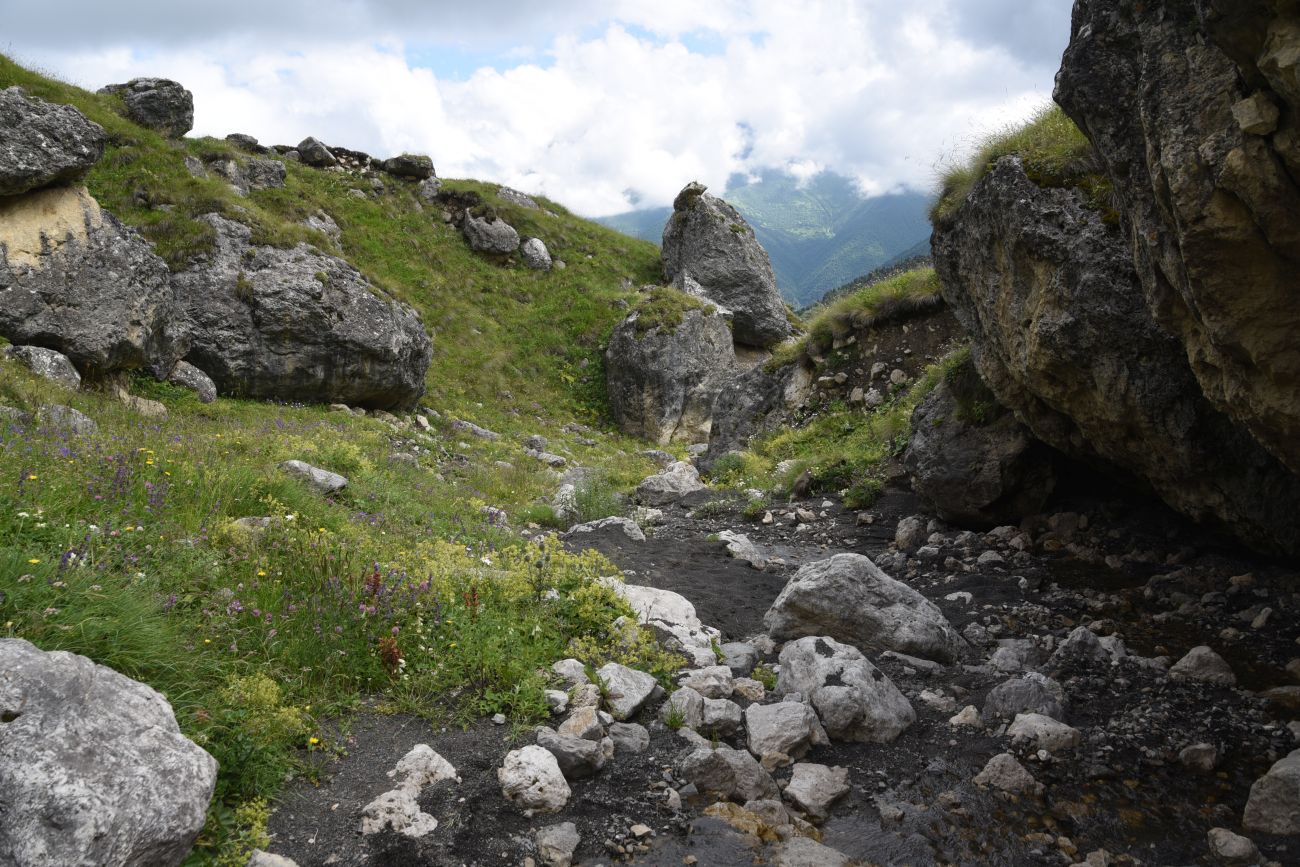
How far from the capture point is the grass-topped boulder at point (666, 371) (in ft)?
94.6

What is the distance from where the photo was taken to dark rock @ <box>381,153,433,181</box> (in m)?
38.4

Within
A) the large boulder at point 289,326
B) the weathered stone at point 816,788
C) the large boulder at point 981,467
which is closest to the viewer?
the weathered stone at point 816,788

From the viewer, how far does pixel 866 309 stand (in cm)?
1870

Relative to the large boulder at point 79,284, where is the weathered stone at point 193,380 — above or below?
below

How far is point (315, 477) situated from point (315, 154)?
3227cm

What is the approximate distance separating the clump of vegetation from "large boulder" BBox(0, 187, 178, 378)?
18026 mm

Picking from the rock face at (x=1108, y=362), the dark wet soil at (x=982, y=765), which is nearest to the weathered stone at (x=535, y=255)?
the rock face at (x=1108, y=362)

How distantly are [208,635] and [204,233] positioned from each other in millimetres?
15360

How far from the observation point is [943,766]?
5434 millimetres

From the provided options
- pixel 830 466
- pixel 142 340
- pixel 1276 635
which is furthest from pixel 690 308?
pixel 1276 635

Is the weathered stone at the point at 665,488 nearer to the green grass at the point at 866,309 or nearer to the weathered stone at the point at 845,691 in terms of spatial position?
the green grass at the point at 866,309

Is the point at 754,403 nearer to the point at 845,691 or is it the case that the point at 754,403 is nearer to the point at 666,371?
the point at 666,371

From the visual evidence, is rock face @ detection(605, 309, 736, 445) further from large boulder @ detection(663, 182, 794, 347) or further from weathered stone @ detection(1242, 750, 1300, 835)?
weathered stone @ detection(1242, 750, 1300, 835)

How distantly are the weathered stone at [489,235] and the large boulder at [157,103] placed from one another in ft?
41.1
